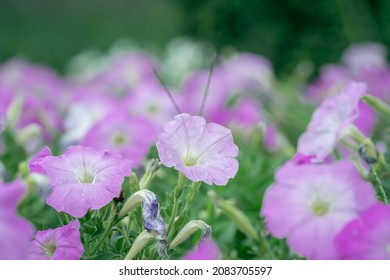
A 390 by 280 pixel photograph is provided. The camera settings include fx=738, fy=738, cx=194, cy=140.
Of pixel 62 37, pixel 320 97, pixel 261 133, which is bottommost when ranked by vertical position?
pixel 62 37

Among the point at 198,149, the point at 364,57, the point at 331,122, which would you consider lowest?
the point at 364,57

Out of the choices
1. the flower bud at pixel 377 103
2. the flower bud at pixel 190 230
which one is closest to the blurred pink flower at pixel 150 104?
the flower bud at pixel 377 103

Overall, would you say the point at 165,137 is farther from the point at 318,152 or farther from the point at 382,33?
the point at 382,33

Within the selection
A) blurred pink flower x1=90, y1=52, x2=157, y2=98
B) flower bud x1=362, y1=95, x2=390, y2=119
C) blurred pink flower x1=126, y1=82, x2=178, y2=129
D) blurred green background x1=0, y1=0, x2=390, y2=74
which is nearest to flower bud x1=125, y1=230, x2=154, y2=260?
flower bud x1=362, y1=95, x2=390, y2=119

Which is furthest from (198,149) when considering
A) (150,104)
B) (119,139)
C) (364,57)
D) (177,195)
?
(364,57)

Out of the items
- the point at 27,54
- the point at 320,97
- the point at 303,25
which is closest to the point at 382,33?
the point at 303,25

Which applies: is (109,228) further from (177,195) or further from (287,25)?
(287,25)
